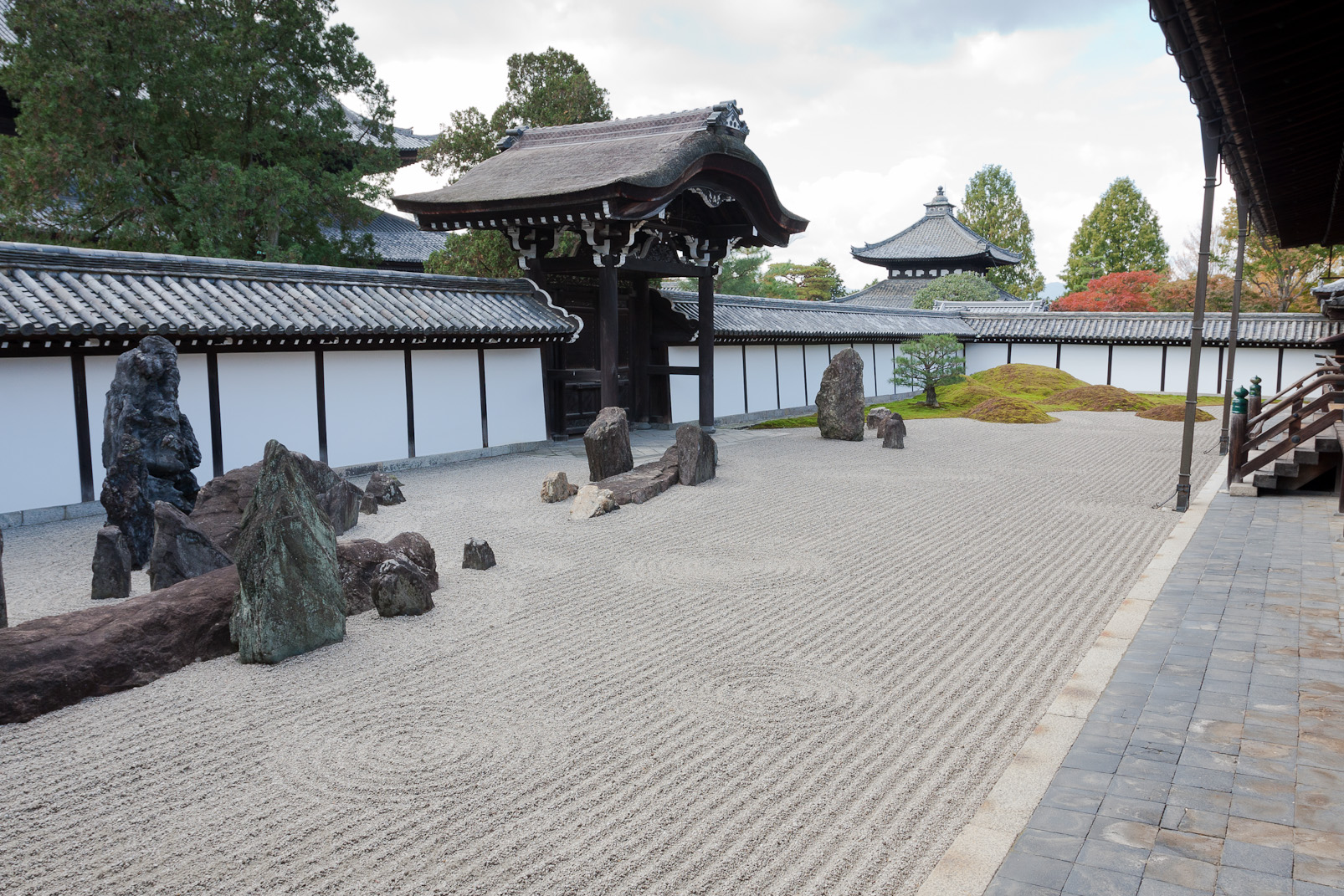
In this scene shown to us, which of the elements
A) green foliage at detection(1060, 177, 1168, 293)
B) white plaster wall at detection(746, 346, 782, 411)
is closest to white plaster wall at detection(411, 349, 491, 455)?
white plaster wall at detection(746, 346, 782, 411)

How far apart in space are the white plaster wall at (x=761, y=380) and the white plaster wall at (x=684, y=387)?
8.31ft

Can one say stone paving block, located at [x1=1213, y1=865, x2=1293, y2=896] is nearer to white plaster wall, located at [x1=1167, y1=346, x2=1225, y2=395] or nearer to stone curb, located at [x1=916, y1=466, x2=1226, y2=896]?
stone curb, located at [x1=916, y1=466, x2=1226, y2=896]

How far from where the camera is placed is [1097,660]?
A: 234 inches

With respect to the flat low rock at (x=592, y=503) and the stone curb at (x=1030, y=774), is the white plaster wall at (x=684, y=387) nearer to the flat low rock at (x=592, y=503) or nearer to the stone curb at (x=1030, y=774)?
the flat low rock at (x=592, y=503)

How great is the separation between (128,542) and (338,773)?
563cm

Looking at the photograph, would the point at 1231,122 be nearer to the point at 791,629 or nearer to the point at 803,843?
the point at 791,629

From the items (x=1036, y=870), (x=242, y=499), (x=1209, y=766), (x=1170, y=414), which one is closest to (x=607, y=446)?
(x=242, y=499)

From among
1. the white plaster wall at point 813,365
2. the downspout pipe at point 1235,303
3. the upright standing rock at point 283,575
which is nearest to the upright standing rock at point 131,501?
the upright standing rock at point 283,575

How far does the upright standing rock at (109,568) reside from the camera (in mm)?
7516

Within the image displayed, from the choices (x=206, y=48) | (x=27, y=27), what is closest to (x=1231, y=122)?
(x=206, y=48)

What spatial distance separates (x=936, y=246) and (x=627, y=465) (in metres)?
37.9

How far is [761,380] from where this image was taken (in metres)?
24.8

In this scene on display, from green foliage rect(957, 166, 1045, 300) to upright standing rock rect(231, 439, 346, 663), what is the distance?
2104 inches

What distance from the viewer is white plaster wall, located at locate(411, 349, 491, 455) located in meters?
15.5
